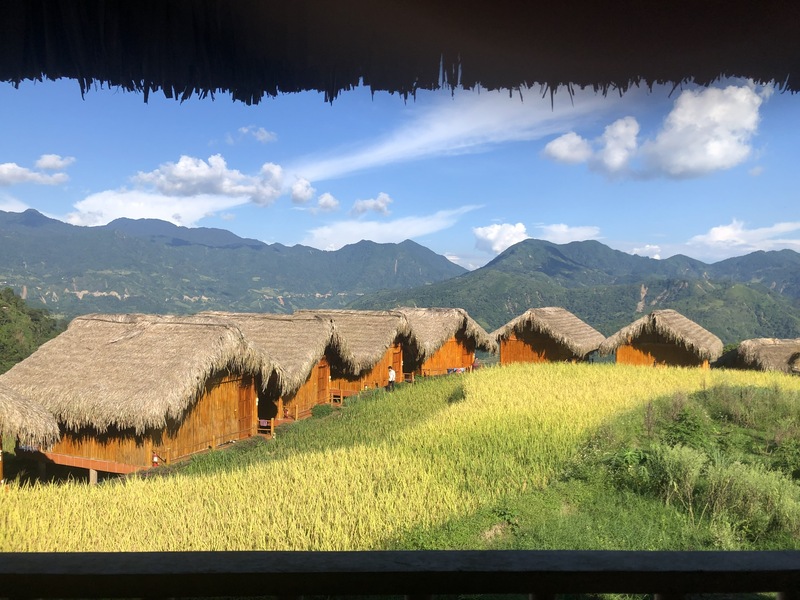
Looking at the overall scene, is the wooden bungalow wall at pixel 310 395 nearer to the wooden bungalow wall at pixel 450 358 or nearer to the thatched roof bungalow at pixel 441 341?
the thatched roof bungalow at pixel 441 341

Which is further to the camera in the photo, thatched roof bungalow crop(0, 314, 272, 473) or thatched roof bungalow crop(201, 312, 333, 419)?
thatched roof bungalow crop(201, 312, 333, 419)

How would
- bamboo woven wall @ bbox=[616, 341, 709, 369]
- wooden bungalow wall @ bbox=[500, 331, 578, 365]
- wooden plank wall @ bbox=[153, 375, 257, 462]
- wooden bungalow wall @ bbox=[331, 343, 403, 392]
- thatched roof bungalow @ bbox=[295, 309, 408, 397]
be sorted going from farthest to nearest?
wooden bungalow wall @ bbox=[500, 331, 578, 365]
bamboo woven wall @ bbox=[616, 341, 709, 369]
wooden bungalow wall @ bbox=[331, 343, 403, 392]
thatched roof bungalow @ bbox=[295, 309, 408, 397]
wooden plank wall @ bbox=[153, 375, 257, 462]

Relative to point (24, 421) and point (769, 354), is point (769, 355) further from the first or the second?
point (24, 421)

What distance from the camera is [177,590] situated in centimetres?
101

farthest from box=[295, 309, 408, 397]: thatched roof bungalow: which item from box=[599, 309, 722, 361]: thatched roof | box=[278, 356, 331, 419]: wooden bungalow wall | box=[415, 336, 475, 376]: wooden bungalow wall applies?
box=[599, 309, 722, 361]: thatched roof

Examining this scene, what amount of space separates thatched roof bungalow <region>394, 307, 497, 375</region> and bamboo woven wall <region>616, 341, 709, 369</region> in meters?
5.48

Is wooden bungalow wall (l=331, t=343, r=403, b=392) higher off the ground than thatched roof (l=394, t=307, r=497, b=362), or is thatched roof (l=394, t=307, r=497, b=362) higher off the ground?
thatched roof (l=394, t=307, r=497, b=362)

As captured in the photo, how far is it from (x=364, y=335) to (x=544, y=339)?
21.5 ft

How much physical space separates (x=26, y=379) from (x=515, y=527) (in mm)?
10323

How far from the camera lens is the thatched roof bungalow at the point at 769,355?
1845 cm

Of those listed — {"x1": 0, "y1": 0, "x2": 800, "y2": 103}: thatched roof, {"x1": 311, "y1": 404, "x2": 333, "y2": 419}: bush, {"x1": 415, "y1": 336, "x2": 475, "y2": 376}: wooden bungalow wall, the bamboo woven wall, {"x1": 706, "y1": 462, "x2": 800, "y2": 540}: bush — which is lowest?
{"x1": 311, "y1": 404, "x2": 333, "y2": 419}: bush

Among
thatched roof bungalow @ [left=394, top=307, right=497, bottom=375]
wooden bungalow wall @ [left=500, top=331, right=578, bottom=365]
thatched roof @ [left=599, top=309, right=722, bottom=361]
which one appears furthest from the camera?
thatched roof bungalow @ [left=394, top=307, right=497, bottom=375]

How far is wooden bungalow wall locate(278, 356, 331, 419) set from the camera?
45.5 feet

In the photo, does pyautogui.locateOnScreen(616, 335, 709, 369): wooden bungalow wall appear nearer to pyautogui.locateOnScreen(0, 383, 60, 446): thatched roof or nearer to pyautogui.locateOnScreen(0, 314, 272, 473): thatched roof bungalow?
pyautogui.locateOnScreen(0, 314, 272, 473): thatched roof bungalow
